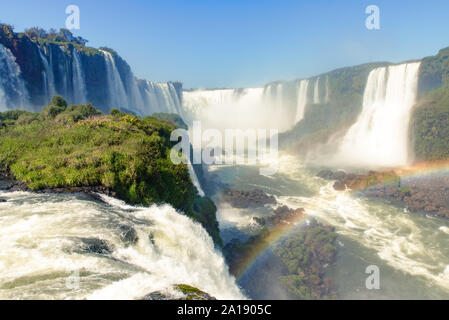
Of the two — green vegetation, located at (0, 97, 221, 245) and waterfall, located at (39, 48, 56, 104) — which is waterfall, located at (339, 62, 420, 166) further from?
waterfall, located at (39, 48, 56, 104)

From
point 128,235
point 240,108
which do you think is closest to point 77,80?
point 240,108

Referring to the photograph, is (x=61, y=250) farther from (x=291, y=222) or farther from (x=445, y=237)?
(x=445, y=237)

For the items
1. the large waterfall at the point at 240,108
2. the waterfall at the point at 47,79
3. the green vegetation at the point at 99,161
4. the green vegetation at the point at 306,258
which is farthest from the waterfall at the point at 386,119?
the waterfall at the point at 47,79

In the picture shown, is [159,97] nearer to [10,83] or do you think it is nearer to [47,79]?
[47,79]

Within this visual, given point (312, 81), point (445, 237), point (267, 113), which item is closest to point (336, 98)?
point (312, 81)

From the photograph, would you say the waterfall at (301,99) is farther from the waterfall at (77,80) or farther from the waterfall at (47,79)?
the waterfall at (47,79)
